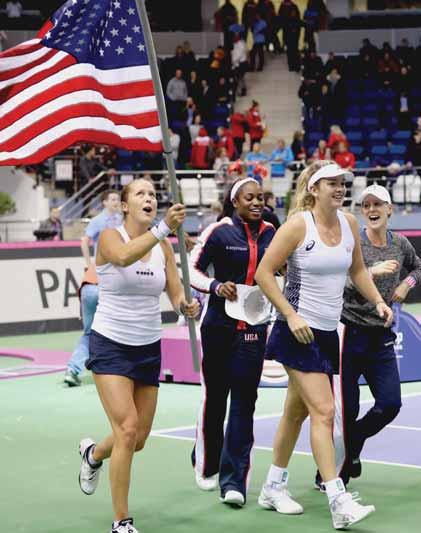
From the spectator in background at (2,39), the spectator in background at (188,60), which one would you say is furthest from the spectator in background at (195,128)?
the spectator in background at (2,39)

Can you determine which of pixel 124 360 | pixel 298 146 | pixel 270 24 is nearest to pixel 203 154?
pixel 298 146

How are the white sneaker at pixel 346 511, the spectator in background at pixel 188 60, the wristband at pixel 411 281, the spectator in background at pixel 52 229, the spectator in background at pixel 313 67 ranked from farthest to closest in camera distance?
the spectator in background at pixel 188 60 → the spectator in background at pixel 313 67 → the spectator in background at pixel 52 229 → the wristband at pixel 411 281 → the white sneaker at pixel 346 511

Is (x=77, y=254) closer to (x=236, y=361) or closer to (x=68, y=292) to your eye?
(x=68, y=292)

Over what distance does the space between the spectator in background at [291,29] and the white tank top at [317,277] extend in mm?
28904

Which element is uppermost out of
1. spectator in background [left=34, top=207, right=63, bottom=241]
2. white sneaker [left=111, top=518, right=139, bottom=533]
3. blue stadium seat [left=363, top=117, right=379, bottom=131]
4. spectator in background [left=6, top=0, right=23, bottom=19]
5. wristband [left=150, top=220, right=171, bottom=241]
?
spectator in background [left=6, top=0, right=23, bottom=19]

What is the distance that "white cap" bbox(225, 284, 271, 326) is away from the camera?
8547 millimetres

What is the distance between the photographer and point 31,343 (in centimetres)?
1925

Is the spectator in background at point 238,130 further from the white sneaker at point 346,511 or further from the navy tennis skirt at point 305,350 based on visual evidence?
the white sneaker at point 346,511

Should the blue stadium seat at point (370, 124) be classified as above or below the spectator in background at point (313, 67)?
below

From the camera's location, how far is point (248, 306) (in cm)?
858

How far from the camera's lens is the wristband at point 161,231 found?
24.1 ft

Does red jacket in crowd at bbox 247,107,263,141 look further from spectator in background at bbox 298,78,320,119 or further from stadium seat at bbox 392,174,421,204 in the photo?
stadium seat at bbox 392,174,421,204

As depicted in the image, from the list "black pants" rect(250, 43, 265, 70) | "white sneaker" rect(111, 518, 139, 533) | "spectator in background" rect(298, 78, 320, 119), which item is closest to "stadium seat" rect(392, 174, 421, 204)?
"spectator in background" rect(298, 78, 320, 119)

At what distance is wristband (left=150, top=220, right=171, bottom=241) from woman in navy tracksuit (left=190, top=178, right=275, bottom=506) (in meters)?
1.15
